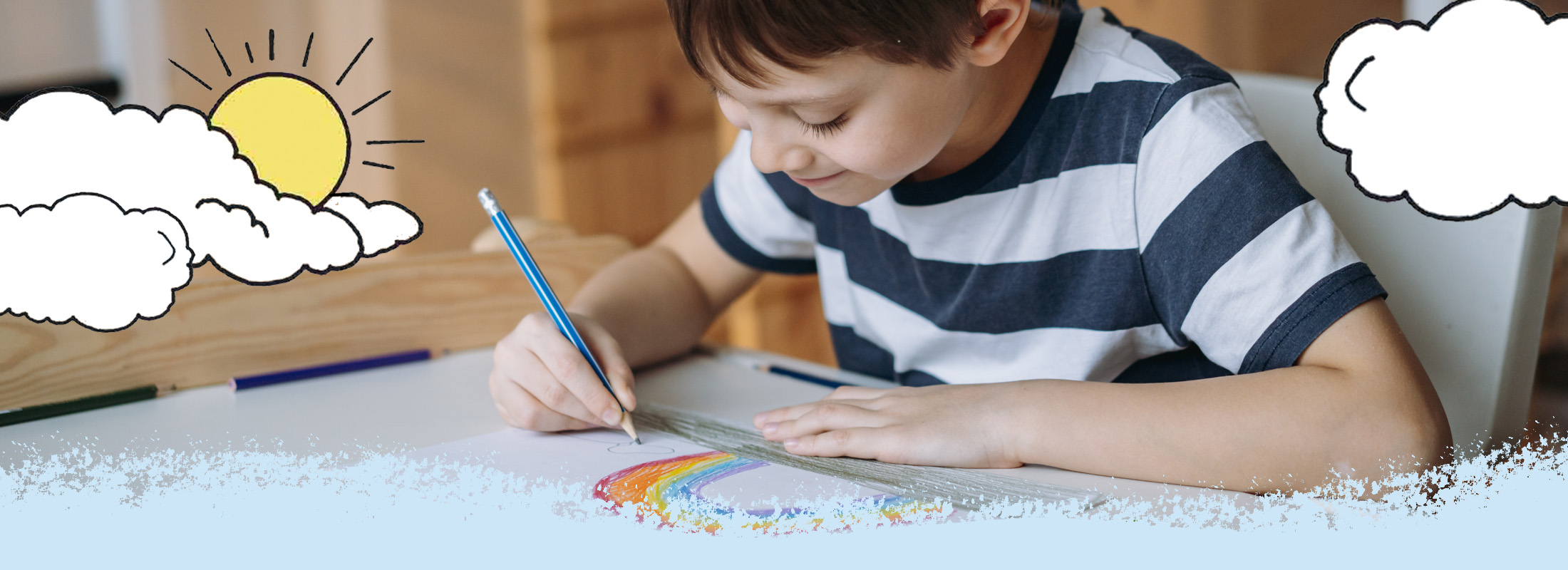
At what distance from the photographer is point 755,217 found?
906mm

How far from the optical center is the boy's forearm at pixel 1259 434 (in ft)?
1.74

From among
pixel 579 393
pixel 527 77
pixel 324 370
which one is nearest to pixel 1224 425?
pixel 579 393

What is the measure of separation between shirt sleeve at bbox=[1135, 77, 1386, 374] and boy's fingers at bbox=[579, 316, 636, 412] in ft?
1.02

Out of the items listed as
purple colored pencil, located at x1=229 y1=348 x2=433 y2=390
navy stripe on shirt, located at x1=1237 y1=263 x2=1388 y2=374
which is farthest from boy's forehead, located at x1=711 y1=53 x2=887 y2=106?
purple colored pencil, located at x1=229 y1=348 x2=433 y2=390

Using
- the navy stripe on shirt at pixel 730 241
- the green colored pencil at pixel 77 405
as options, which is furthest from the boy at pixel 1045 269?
the green colored pencil at pixel 77 405

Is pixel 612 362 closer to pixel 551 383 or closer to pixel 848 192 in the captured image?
pixel 551 383

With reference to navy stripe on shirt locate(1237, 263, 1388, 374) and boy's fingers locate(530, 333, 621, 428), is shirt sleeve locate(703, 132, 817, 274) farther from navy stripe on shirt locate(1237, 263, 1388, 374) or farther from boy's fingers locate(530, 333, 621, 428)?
navy stripe on shirt locate(1237, 263, 1388, 374)

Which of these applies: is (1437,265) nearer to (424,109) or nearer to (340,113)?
(340,113)

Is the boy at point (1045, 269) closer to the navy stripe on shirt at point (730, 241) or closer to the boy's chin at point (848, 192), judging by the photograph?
the boy's chin at point (848, 192)

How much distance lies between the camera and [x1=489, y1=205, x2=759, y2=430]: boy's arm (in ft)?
2.10

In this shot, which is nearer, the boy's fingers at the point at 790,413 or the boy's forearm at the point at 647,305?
the boy's fingers at the point at 790,413

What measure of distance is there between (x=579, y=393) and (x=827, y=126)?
20 centimetres

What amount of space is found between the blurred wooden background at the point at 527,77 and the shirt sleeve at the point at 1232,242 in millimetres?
1007

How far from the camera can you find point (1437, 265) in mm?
667
